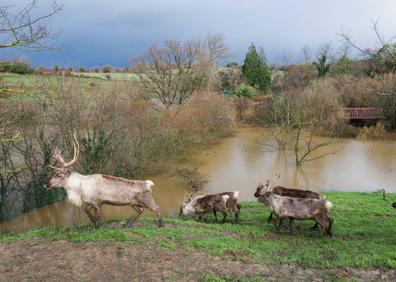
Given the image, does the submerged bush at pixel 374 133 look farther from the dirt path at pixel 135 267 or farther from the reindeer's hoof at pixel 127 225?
the dirt path at pixel 135 267

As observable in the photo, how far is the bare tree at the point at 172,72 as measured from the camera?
132 ft

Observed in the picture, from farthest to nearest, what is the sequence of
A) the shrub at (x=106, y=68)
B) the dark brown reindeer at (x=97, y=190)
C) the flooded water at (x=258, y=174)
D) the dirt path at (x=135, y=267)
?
the shrub at (x=106, y=68)
the flooded water at (x=258, y=174)
the dark brown reindeer at (x=97, y=190)
the dirt path at (x=135, y=267)

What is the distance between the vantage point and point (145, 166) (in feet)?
69.3

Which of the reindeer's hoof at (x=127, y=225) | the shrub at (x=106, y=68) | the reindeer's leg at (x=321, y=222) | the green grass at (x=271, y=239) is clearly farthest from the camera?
the shrub at (x=106, y=68)

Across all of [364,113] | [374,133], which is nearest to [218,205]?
[374,133]

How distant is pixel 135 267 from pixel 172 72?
34.7 m

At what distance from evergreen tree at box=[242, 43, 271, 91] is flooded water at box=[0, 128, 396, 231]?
2285cm

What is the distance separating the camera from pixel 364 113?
3825cm

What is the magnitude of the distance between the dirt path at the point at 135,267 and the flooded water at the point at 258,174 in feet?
23.2

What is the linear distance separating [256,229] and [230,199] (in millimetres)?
1628

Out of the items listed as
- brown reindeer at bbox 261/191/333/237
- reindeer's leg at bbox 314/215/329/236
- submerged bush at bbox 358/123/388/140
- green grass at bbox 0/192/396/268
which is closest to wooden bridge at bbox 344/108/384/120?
submerged bush at bbox 358/123/388/140

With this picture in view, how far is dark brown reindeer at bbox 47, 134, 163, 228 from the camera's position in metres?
10.9

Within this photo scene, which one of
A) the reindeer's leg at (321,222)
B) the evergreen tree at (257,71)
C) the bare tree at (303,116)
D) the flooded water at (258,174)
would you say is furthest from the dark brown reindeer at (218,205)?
the evergreen tree at (257,71)

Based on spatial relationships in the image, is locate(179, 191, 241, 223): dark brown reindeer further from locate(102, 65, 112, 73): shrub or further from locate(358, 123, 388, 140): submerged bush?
locate(102, 65, 112, 73): shrub
